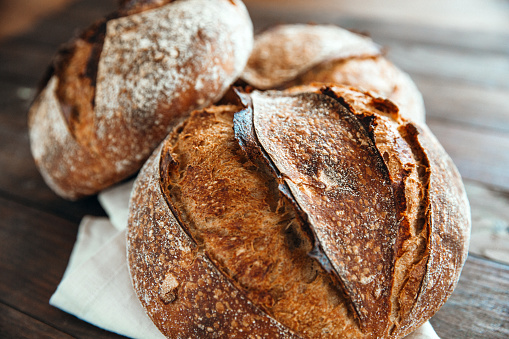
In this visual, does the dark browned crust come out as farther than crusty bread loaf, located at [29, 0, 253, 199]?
No

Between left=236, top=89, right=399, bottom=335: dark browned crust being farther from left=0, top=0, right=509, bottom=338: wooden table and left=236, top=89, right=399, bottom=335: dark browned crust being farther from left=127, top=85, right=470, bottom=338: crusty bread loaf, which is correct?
left=0, top=0, right=509, bottom=338: wooden table

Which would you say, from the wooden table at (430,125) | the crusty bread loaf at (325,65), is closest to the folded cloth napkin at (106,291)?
the wooden table at (430,125)

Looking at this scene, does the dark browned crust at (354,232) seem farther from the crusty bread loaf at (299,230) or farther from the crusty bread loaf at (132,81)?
the crusty bread loaf at (132,81)

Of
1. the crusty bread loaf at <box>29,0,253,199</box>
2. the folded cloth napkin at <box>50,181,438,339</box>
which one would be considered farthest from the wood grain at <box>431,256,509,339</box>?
the crusty bread loaf at <box>29,0,253,199</box>

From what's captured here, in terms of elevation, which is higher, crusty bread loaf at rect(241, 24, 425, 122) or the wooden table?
crusty bread loaf at rect(241, 24, 425, 122)

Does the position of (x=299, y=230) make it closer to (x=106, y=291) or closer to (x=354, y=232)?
(x=354, y=232)

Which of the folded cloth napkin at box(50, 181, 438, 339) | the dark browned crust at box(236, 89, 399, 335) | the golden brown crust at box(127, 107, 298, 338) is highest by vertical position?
the dark browned crust at box(236, 89, 399, 335)
